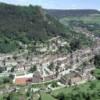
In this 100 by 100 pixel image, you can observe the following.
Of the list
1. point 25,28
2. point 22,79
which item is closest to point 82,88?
point 22,79

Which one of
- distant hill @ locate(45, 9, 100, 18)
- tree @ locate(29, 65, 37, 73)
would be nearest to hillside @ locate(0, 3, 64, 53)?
tree @ locate(29, 65, 37, 73)

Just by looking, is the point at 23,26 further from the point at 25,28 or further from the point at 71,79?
the point at 71,79

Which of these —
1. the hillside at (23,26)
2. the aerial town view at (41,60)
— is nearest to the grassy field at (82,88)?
the aerial town view at (41,60)

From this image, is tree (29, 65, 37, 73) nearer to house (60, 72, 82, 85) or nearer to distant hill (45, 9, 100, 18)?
house (60, 72, 82, 85)

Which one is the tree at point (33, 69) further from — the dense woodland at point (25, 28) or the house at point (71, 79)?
the dense woodland at point (25, 28)

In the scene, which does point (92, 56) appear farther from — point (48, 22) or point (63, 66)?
point (48, 22)

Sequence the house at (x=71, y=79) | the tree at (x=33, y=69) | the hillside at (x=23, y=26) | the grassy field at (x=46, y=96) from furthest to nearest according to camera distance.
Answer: the hillside at (x=23, y=26) < the tree at (x=33, y=69) < the house at (x=71, y=79) < the grassy field at (x=46, y=96)

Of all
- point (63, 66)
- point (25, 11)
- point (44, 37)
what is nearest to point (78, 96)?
point (63, 66)

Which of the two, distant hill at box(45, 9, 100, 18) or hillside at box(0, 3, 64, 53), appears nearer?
hillside at box(0, 3, 64, 53)

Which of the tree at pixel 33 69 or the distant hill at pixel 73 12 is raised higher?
the tree at pixel 33 69
